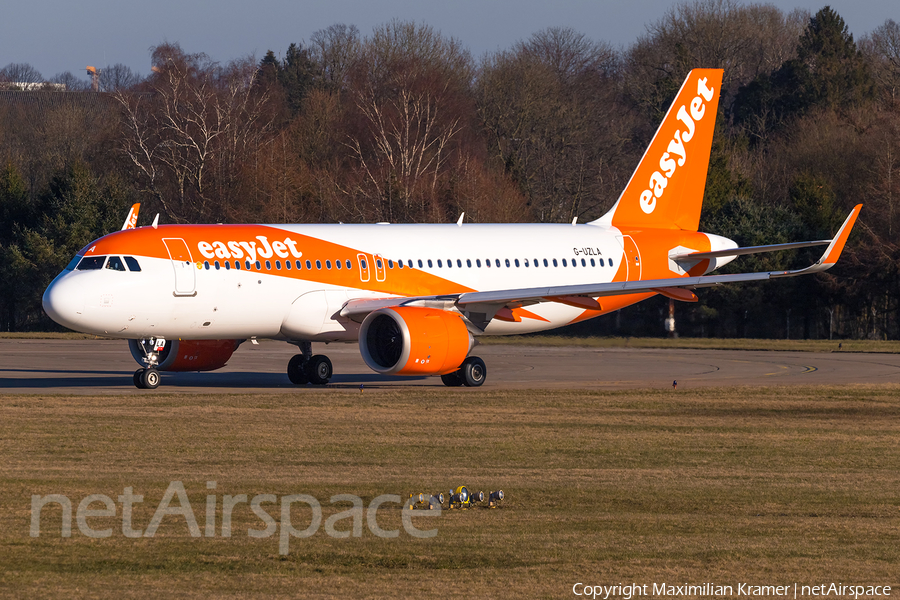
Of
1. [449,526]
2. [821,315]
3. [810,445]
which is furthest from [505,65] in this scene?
[449,526]

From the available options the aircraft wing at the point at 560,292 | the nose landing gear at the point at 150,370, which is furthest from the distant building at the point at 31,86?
the aircraft wing at the point at 560,292

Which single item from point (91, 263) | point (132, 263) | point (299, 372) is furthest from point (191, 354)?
point (91, 263)

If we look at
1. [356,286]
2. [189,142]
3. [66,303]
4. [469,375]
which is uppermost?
[189,142]

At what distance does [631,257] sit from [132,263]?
1368 centimetres

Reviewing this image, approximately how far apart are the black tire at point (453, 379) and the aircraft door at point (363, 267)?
297 centimetres

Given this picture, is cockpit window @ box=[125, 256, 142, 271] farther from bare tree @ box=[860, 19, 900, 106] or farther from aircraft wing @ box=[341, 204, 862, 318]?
bare tree @ box=[860, 19, 900, 106]

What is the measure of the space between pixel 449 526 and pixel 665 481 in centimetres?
379

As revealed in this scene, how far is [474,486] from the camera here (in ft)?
46.1

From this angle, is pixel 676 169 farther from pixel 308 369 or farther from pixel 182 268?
pixel 182 268

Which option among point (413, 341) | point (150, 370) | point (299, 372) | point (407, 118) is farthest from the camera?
point (407, 118)

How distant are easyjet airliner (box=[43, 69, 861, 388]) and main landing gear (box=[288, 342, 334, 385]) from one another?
4cm

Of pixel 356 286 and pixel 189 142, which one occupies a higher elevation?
pixel 189 142

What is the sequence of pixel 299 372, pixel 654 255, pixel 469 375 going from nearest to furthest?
pixel 469 375
pixel 299 372
pixel 654 255

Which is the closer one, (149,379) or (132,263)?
(132,263)
